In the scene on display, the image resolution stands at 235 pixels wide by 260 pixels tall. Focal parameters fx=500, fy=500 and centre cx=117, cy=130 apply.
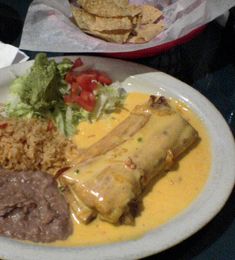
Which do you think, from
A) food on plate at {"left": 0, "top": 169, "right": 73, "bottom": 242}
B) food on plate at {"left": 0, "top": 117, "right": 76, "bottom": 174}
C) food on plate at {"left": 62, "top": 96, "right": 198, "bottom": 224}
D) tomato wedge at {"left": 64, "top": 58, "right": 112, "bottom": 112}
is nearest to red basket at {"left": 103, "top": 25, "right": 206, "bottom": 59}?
tomato wedge at {"left": 64, "top": 58, "right": 112, "bottom": 112}

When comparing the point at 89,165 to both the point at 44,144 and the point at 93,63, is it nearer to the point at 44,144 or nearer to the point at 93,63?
the point at 44,144

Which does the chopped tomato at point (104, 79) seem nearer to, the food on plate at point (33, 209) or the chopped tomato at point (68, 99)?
the chopped tomato at point (68, 99)

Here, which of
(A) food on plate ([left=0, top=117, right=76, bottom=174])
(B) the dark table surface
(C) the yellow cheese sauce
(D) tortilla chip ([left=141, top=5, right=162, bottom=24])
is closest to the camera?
(C) the yellow cheese sauce

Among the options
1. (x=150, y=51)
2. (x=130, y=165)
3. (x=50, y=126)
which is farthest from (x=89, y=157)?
(x=150, y=51)

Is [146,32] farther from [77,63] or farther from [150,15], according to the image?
[77,63]

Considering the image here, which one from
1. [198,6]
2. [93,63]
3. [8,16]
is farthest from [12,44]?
[198,6]

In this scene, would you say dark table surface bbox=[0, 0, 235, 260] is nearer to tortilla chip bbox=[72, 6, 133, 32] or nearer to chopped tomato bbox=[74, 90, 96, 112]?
tortilla chip bbox=[72, 6, 133, 32]
